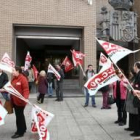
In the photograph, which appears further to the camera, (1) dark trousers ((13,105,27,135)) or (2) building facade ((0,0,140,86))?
(2) building facade ((0,0,140,86))

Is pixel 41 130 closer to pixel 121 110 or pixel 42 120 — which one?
pixel 42 120

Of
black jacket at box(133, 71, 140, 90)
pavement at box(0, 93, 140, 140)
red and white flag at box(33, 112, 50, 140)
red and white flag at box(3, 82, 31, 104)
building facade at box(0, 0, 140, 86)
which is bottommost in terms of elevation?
pavement at box(0, 93, 140, 140)

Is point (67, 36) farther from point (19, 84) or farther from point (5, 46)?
point (19, 84)

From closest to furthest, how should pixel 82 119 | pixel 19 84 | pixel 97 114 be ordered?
pixel 19 84 < pixel 82 119 < pixel 97 114

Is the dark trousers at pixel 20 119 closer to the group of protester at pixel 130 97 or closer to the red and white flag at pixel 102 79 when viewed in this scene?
the red and white flag at pixel 102 79

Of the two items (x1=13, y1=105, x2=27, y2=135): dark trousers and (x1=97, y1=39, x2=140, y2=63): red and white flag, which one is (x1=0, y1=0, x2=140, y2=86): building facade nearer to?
(x1=13, y1=105, x2=27, y2=135): dark trousers

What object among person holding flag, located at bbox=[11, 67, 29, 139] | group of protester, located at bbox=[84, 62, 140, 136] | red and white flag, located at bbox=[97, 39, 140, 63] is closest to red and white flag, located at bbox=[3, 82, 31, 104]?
person holding flag, located at bbox=[11, 67, 29, 139]

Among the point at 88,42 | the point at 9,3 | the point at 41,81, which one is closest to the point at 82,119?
the point at 41,81

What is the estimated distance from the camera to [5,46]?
14867 mm

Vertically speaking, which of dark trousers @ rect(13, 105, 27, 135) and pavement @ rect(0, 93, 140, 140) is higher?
dark trousers @ rect(13, 105, 27, 135)

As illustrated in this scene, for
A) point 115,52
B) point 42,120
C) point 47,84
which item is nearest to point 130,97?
point 115,52

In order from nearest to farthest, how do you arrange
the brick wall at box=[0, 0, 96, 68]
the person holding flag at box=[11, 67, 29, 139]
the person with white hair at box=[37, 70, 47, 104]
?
the person holding flag at box=[11, 67, 29, 139]
the person with white hair at box=[37, 70, 47, 104]
the brick wall at box=[0, 0, 96, 68]

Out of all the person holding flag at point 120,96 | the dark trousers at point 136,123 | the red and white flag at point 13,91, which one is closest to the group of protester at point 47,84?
the person holding flag at point 120,96

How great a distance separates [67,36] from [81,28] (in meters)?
0.89
